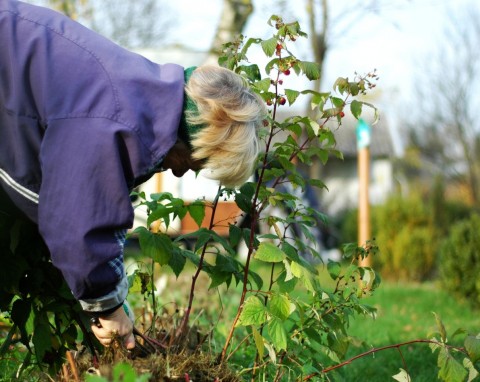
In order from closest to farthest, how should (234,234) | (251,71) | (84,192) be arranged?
(84,192) < (251,71) < (234,234)

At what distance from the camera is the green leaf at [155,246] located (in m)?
2.58

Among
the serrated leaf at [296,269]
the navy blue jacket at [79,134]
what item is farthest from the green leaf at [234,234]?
the navy blue jacket at [79,134]

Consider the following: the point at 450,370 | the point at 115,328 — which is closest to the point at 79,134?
the point at 115,328

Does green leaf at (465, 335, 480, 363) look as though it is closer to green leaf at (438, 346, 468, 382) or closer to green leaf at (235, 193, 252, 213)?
green leaf at (438, 346, 468, 382)

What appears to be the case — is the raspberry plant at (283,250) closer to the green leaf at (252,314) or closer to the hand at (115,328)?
the green leaf at (252,314)

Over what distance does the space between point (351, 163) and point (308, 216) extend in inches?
1177

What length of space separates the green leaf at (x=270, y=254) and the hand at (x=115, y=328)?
1.51 feet

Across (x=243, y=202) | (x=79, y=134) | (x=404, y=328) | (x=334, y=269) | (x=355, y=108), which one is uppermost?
(x=355, y=108)

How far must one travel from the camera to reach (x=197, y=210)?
2.84 m

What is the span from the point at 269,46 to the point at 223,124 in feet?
1.38

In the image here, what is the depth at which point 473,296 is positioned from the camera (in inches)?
277

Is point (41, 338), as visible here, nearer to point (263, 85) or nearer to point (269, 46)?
point (263, 85)

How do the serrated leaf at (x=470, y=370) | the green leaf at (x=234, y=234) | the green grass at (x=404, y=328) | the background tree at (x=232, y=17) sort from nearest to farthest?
the serrated leaf at (x=470, y=370), the green leaf at (x=234, y=234), the green grass at (x=404, y=328), the background tree at (x=232, y=17)

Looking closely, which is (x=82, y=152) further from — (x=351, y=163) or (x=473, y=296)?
(x=351, y=163)
